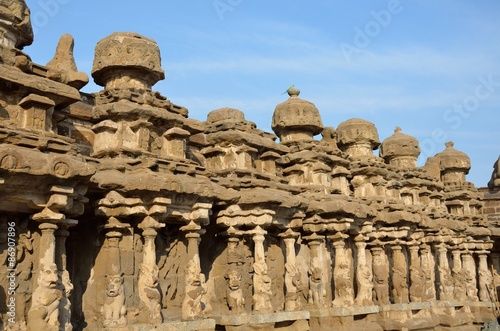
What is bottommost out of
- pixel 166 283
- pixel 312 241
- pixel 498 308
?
pixel 498 308

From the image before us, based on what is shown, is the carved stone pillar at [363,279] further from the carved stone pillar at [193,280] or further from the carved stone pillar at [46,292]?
the carved stone pillar at [46,292]

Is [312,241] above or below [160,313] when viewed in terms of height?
above

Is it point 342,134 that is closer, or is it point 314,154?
point 314,154

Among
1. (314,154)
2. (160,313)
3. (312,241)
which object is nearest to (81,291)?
(160,313)

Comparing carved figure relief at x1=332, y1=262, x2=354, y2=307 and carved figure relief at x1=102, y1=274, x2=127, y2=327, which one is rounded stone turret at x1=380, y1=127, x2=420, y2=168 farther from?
carved figure relief at x1=102, y1=274, x2=127, y2=327

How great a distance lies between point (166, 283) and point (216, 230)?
1.85 m

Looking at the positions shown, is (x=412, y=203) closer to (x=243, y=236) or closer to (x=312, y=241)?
(x=312, y=241)

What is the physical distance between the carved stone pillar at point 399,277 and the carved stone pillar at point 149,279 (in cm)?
906

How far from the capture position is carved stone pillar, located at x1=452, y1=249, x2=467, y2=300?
65.3 ft

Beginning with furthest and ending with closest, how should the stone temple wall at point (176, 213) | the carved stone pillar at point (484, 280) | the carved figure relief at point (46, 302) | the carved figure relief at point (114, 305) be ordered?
A: 1. the carved stone pillar at point (484, 280)
2. the carved figure relief at point (114, 305)
3. the stone temple wall at point (176, 213)
4. the carved figure relief at point (46, 302)

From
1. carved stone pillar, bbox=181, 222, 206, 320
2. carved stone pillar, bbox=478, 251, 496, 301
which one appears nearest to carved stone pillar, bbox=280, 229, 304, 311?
carved stone pillar, bbox=181, 222, 206, 320

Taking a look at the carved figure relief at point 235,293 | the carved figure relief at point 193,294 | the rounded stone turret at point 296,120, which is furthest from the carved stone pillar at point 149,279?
the rounded stone turret at point 296,120

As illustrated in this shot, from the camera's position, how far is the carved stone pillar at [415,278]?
16703mm

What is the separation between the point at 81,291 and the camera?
8.91m
